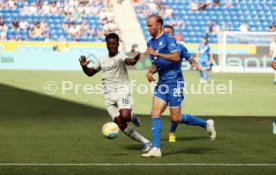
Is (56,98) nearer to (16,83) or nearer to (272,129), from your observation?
(16,83)

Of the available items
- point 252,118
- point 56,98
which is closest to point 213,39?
point 56,98

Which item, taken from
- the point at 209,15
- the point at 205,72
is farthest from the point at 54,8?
the point at 205,72

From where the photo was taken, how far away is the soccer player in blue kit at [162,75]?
38.1ft

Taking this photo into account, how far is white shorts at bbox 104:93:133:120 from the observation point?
1248cm

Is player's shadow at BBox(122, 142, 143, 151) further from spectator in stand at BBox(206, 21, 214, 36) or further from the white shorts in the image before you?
spectator in stand at BBox(206, 21, 214, 36)

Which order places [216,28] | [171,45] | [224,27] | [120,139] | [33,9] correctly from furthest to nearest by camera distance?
[224,27] < [216,28] < [33,9] < [120,139] < [171,45]

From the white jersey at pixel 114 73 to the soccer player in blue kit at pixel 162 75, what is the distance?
59 cm

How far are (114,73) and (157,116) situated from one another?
3.92 feet

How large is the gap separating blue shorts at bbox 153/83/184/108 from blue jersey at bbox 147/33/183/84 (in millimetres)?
86

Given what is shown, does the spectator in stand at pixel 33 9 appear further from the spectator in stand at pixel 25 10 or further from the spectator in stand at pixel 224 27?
the spectator in stand at pixel 224 27

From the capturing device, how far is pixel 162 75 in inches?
489

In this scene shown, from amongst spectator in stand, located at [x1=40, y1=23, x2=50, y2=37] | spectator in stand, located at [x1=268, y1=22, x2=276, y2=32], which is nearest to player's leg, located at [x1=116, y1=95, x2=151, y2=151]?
spectator in stand, located at [x1=40, y1=23, x2=50, y2=37]

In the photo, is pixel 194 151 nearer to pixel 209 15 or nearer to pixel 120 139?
pixel 120 139

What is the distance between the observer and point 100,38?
1821 inches
